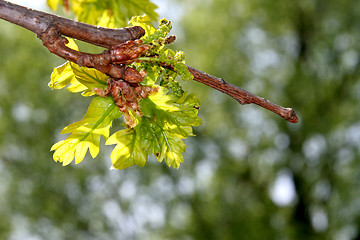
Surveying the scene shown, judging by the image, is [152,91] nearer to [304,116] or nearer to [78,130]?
[78,130]

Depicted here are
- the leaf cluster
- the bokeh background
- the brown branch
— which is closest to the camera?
the brown branch

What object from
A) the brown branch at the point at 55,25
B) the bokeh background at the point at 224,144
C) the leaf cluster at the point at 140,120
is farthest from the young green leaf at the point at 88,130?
the bokeh background at the point at 224,144

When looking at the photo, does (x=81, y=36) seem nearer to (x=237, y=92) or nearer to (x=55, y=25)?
(x=55, y=25)

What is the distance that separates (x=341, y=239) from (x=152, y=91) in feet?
27.8

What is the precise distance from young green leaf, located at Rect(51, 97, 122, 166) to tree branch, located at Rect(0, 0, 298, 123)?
0.10 meters

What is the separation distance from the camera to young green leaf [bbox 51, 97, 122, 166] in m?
0.83

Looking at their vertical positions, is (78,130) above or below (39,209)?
below

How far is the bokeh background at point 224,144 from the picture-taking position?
324 inches

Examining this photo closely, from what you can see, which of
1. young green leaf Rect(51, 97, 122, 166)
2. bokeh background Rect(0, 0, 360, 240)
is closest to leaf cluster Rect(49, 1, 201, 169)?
young green leaf Rect(51, 97, 122, 166)

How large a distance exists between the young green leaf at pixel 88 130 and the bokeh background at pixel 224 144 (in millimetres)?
7640

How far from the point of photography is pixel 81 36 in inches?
27.7

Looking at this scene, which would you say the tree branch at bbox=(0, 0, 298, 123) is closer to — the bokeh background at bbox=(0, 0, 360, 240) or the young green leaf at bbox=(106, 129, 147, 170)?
the young green leaf at bbox=(106, 129, 147, 170)

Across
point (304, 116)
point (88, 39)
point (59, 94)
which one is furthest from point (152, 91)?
point (59, 94)

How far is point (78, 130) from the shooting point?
0.84 m
